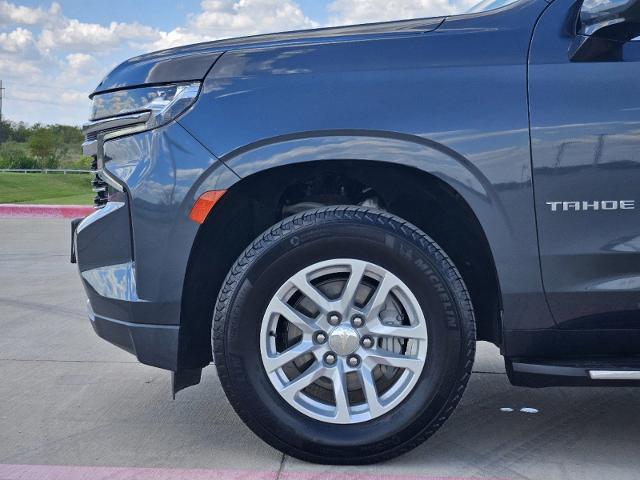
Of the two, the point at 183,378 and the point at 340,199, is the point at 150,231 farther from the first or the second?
the point at 340,199

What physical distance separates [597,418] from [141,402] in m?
2.09

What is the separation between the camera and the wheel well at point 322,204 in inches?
122

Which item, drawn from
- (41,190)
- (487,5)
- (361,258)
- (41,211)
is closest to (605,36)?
(487,5)

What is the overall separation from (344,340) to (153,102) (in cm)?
112

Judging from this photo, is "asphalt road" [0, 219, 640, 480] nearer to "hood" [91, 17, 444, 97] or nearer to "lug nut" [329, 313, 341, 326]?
"lug nut" [329, 313, 341, 326]

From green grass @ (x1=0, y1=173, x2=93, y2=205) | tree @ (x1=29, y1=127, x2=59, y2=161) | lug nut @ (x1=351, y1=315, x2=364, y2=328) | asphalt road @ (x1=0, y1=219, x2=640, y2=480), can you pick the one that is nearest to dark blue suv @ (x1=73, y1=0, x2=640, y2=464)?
lug nut @ (x1=351, y1=315, x2=364, y2=328)

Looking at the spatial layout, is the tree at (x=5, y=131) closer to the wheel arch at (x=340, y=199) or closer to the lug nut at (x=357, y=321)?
the wheel arch at (x=340, y=199)

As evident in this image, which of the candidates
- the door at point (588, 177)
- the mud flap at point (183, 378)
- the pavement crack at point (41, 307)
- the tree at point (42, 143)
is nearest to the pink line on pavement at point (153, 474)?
the mud flap at point (183, 378)

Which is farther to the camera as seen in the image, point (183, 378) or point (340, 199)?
point (340, 199)

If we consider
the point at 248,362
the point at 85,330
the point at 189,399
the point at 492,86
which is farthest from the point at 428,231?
the point at 85,330

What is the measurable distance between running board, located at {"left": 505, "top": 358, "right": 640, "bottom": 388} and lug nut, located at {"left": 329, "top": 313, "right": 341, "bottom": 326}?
640mm

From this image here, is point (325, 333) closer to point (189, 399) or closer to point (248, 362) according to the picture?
point (248, 362)

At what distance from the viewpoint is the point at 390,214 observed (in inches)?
119

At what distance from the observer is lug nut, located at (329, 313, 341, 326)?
301 centimetres
